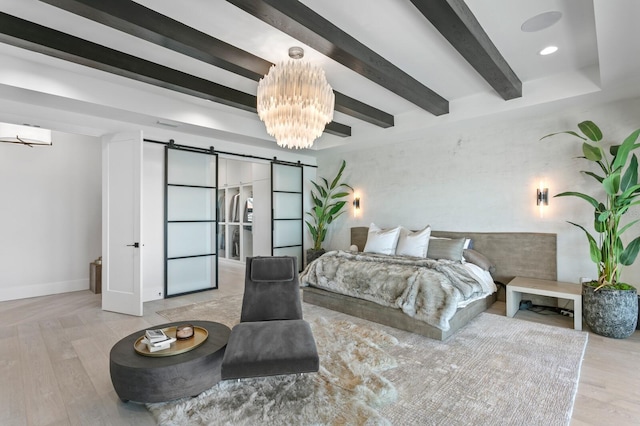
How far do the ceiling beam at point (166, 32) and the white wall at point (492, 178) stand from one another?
3.33 meters

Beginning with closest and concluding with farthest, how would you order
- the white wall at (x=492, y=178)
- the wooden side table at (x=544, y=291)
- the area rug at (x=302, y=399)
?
the area rug at (x=302, y=399)
the wooden side table at (x=544, y=291)
the white wall at (x=492, y=178)

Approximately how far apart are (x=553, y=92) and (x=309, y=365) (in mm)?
4100

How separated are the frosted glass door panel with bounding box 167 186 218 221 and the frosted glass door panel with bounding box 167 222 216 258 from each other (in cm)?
13

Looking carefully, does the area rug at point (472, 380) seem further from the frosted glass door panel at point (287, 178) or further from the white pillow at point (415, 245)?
the frosted glass door panel at point (287, 178)

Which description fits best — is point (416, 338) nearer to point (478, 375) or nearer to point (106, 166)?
point (478, 375)

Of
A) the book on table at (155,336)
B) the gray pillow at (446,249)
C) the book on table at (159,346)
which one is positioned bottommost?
Answer: the book on table at (159,346)

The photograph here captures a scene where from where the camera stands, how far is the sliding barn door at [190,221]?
5.02 metres

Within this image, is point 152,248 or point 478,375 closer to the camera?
point 478,375

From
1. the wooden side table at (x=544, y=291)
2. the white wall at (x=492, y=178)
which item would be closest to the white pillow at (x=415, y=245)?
the white wall at (x=492, y=178)

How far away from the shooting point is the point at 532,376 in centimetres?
243

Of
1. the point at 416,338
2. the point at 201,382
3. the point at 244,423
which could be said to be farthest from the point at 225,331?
the point at 416,338

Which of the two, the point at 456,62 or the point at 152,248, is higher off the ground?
the point at 456,62

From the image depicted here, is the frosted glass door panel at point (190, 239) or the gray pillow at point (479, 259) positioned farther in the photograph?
the frosted glass door panel at point (190, 239)

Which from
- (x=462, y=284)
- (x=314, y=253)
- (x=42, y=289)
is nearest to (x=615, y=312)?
(x=462, y=284)
